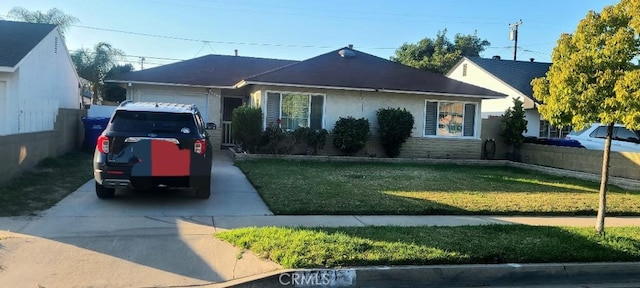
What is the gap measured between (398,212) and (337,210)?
1.08 meters

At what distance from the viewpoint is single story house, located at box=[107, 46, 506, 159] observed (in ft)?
57.7

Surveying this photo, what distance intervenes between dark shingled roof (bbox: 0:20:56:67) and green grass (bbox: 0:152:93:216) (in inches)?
130

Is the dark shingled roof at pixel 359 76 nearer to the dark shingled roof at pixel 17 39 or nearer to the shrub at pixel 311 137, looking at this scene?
the shrub at pixel 311 137

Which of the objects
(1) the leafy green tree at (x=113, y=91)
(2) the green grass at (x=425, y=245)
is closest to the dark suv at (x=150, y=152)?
(2) the green grass at (x=425, y=245)

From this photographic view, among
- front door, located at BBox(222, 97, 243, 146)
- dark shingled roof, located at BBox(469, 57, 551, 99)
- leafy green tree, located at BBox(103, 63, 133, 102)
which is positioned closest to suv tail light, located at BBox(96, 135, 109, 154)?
front door, located at BBox(222, 97, 243, 146)

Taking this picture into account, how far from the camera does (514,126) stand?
739 inches

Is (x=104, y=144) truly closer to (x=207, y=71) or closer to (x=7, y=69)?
(x=7, y=69)

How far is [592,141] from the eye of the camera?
1730cm

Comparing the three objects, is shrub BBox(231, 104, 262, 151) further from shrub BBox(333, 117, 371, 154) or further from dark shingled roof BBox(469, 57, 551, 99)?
dark shingled roof BBox(469, 57, 551, 99)

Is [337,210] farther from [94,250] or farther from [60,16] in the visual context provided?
[60,16]

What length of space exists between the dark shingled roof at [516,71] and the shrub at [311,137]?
518 inches

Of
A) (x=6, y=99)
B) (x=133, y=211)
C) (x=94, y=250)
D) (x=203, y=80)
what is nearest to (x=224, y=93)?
(x=203, y=80)

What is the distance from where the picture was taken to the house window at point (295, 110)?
17500 millimetres

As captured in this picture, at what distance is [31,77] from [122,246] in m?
12.1
